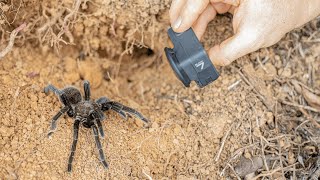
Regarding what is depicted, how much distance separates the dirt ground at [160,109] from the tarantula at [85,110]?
0.08 metres

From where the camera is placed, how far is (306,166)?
2.87 meters

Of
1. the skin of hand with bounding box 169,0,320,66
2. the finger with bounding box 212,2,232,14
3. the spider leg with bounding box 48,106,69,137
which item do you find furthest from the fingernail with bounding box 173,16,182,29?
the spider leg with bounding box 48,106,69,137

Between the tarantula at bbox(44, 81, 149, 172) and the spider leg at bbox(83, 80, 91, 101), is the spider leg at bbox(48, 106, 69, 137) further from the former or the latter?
the spider leg at bbox(83, 80, 91, 101)

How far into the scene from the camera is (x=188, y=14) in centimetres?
265

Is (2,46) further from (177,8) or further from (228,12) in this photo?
(228,12)

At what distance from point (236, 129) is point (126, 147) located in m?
0.77

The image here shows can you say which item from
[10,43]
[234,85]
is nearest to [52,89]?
[10,43]

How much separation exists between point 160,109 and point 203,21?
2.33 feet

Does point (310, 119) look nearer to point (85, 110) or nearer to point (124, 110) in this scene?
point (124, 110)

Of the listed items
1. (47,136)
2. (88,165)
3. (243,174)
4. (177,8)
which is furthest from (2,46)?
(243,174)

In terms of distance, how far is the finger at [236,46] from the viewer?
8.61 ft

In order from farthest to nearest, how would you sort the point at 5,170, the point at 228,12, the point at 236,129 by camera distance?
the point at 228,12, the point at 236,129, the point at 5,170

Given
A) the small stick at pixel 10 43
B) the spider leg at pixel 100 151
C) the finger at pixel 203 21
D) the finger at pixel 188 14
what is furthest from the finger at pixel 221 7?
the small stick at pixel 10 43

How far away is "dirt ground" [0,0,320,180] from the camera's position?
8.87ft
